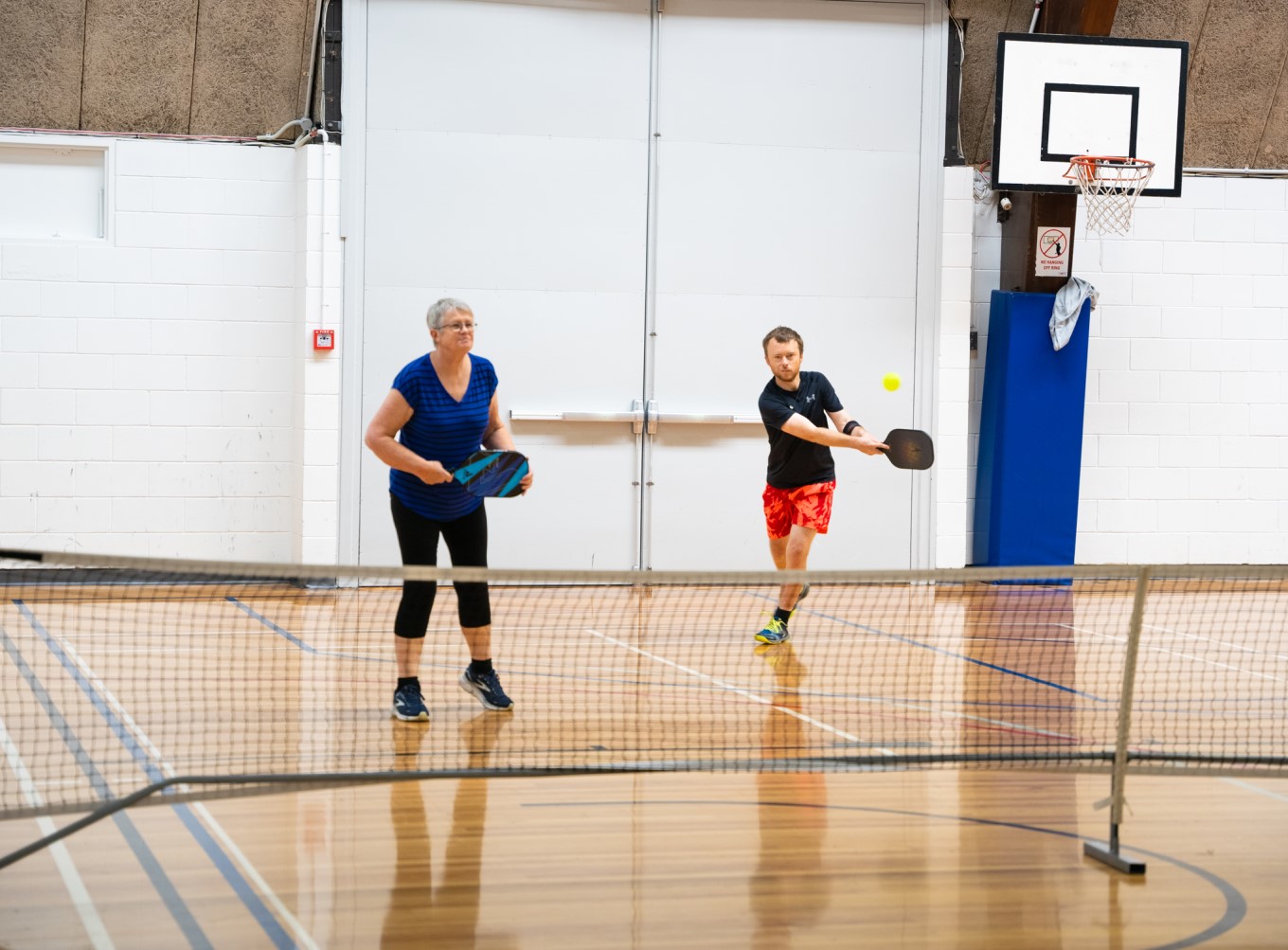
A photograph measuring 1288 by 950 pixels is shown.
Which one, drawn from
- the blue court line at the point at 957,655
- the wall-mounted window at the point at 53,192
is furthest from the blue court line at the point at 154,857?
the wall-mounted window at the point at 53,192

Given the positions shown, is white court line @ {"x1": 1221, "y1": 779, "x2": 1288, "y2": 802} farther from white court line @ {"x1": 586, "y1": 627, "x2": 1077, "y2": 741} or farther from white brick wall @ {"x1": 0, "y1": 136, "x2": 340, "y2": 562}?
white brick wall @ {"x1": 0, "y1": 136, "x2": 340, "y2": 562}

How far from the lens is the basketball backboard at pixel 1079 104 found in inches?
423

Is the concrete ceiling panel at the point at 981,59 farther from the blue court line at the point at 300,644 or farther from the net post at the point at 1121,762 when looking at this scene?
the net post at the point at 1121,762

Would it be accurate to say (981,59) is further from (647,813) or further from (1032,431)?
(647,813)

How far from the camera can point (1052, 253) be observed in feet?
38.1

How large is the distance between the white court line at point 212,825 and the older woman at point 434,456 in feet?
3.47

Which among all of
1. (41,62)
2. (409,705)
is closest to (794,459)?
(409,705)

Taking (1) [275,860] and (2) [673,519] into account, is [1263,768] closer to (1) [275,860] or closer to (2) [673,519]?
(1) [275,860]

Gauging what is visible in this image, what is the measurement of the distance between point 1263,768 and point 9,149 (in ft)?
31.7

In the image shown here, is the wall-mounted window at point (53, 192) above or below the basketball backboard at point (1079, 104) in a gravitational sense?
below

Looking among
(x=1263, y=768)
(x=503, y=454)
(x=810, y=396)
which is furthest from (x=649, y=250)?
(x=1263, y=768)

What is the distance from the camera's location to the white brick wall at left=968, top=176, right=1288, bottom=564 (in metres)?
12.4

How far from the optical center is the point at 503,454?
5.92 meters

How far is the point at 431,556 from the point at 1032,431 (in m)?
6.99
